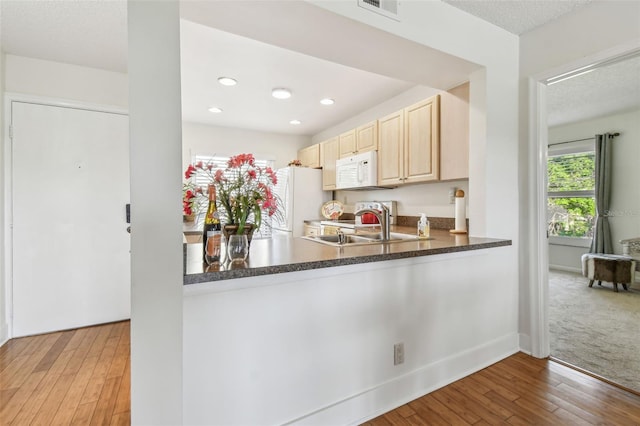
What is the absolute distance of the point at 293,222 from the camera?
4.43 metres

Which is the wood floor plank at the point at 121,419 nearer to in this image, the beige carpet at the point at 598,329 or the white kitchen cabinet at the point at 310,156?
the beige carpet at the point at 598,329

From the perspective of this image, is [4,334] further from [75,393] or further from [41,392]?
Result: [75,393]

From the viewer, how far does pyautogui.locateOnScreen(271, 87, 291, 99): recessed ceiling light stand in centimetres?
323

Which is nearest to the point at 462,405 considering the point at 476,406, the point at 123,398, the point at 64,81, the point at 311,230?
the point at 476,406

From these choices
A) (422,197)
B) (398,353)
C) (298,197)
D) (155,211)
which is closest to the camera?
(155,211)

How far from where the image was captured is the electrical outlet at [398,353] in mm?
1673

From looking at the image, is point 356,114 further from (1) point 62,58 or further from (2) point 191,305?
(2) point 191,305

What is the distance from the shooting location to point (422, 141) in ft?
8.91

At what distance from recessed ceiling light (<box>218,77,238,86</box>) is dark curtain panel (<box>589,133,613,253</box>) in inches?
135

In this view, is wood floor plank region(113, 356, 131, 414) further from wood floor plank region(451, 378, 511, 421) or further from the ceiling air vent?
Answer: the ceiling air vent

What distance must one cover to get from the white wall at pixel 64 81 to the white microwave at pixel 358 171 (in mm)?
2511

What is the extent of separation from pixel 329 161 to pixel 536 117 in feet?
8.77

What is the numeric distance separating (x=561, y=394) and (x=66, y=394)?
299cm

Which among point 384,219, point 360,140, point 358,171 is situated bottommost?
point 384,219
